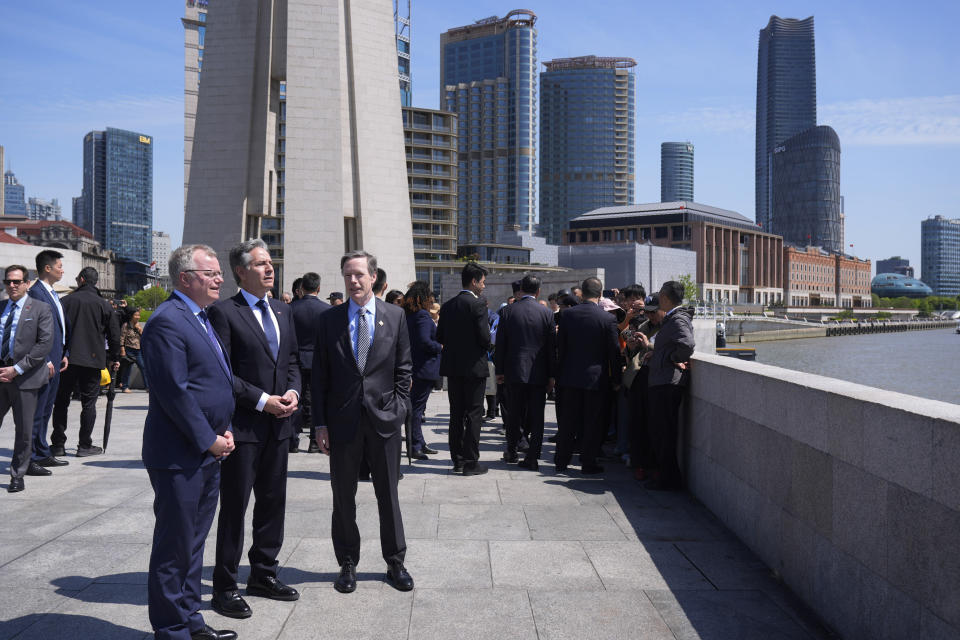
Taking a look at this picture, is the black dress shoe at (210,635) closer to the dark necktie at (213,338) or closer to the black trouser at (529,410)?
the dark necktie at (213,338)

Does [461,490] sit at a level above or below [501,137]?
below

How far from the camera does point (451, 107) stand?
630 feet

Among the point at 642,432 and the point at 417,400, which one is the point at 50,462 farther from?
the point at 642,432

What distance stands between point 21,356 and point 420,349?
411cm

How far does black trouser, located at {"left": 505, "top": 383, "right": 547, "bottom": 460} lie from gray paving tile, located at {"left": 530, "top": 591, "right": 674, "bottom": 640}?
389 cm

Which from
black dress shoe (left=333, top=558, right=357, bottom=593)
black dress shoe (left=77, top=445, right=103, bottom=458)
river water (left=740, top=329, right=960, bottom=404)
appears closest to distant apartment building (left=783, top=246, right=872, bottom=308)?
river water (left=740, top=329, right=960, bottom=404)

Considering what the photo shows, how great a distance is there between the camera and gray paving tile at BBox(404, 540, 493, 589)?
4770 mm

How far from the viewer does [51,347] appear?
7.37 meters

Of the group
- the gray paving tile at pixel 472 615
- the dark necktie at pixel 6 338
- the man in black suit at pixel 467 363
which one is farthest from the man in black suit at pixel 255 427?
the dark necktie at pixel 6 338

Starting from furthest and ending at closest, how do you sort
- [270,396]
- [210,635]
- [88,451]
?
[88,451] → [270,396] → [210,635]

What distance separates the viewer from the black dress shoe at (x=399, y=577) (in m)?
4.65

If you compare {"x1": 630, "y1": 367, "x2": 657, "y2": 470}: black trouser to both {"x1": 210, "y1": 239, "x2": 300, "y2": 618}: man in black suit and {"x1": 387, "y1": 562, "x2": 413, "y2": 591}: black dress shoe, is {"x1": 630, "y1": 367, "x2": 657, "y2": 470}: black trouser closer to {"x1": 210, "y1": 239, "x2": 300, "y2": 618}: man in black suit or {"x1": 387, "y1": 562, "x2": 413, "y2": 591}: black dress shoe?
{"x1": 387, "y1": 562, "x2": 413, "y2": 591}: black dress shoe

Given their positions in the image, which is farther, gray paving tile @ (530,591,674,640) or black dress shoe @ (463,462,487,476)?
black dress shoe @ (463,462,487,476)

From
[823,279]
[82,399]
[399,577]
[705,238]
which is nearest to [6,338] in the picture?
[82,399]
